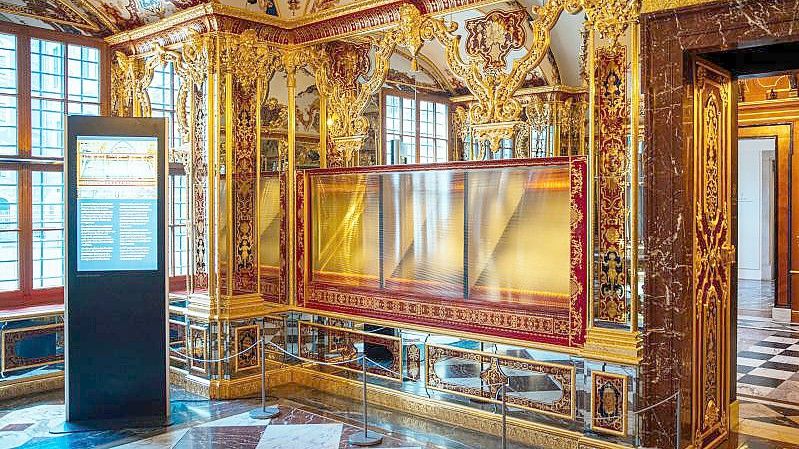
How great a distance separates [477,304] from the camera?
5.54 meters

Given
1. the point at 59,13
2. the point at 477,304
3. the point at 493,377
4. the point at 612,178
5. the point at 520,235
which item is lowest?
the point at 493,377

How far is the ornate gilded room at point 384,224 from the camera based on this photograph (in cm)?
451

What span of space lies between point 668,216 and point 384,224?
256 cm

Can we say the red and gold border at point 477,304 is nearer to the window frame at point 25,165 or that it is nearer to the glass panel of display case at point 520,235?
the glass panel of display case at point 520,235

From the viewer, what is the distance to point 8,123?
22.2ft

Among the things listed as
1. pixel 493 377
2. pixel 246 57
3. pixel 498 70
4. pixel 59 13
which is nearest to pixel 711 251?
pixel 493 377

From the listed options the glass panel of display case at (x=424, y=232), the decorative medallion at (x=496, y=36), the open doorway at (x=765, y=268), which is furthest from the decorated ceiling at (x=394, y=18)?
the open doorway at (x=765, y=268)

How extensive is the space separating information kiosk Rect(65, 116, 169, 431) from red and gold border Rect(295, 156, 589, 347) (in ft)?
4.73

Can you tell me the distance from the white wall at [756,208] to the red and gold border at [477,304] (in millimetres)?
11440

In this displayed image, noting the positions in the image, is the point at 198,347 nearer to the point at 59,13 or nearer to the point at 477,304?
the point at 477,304

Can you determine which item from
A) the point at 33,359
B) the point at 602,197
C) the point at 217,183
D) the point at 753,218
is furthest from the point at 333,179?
the point at 753,218

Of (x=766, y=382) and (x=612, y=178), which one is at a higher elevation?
(x=612, y=178)

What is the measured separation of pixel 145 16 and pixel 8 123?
1.62 metres

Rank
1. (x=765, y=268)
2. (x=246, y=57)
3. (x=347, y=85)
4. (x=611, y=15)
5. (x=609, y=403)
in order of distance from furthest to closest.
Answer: (x=765, y=268) < (x=347, y=85) < (x=246, y=57) < (x=609, y=403) < (x=611, y=15)
